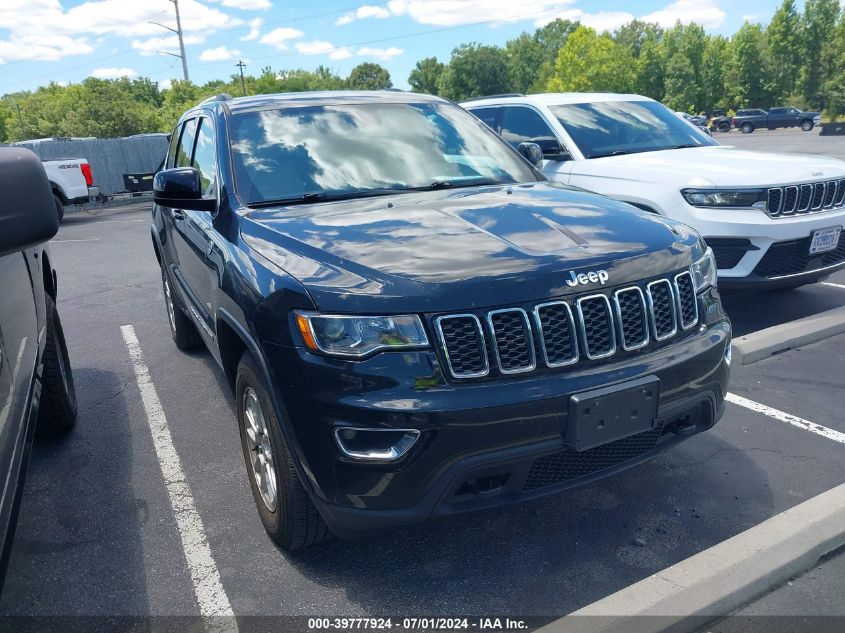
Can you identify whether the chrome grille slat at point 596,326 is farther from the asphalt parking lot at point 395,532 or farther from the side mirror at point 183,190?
the side mirror at point 183,190

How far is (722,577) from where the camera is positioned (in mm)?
2580

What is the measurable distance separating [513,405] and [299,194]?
1.64 metres

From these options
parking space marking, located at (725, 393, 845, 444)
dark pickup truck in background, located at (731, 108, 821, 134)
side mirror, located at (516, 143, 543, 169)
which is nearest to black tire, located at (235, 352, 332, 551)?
side mirror, located at (516, 143, 543, 169)

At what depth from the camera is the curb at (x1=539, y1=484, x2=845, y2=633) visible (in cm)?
240

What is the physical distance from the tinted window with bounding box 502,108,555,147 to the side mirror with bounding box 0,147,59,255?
5.46 m

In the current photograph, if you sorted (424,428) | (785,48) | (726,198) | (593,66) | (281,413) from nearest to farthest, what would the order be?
(424,428)
(281,413)
(726,198)
(785,48)
(593,66)

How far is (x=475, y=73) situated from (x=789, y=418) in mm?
106938

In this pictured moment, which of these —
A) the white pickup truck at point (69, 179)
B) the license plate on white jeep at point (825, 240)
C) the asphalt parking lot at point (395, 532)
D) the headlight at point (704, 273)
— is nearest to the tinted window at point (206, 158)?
the asphalt parking lot at point (395, 532)

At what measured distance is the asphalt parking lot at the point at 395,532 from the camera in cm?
272

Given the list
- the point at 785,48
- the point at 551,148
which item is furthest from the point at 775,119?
the point at 551,148

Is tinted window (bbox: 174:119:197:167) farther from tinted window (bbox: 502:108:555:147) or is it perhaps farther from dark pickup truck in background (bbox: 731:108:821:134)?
dark pickup truck in background (bbox: 731:108:821:134)

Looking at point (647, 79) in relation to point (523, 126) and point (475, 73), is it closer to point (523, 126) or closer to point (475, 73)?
point (475, 73)

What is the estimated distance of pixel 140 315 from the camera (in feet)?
24.0

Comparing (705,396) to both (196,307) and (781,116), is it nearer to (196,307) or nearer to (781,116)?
(196,307)
